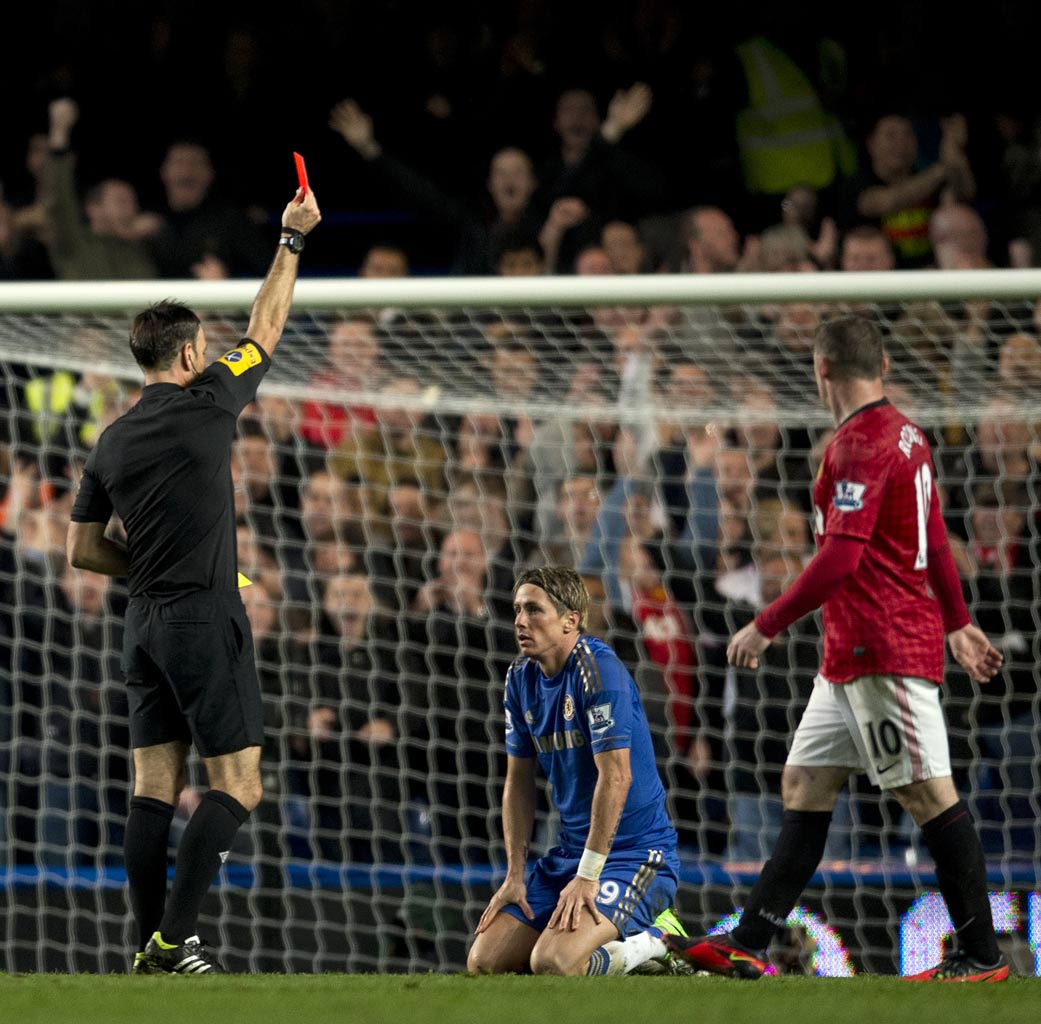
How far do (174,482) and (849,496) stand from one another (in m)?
1.76

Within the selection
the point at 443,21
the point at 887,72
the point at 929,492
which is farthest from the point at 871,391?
the point at 443,21

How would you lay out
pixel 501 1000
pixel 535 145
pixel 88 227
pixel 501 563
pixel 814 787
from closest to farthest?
pixel 501 1000, pixel 814 787, pixel 501 563, pixel 88 227, pixel 535 145

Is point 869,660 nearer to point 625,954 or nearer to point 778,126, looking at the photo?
point 625,954

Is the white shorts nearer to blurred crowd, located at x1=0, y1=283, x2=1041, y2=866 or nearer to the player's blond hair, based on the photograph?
the player's blond hair

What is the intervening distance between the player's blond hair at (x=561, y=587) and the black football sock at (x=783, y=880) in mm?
831

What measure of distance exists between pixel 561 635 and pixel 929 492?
1.09 meters

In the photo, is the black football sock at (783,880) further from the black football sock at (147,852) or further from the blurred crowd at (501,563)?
the blurred crowd at (501,563)

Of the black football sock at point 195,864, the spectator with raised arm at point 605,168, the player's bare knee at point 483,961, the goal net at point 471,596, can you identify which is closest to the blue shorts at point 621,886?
the player's bare knee at point 483,961

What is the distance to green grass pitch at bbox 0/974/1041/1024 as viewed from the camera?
363 cm

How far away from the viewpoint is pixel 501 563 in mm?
7270

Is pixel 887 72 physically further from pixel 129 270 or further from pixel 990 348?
pixel 129 270

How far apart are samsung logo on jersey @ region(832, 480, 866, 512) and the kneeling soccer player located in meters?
0.79

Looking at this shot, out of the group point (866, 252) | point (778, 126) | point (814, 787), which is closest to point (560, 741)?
point (814, 787)

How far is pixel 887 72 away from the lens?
32.0 ft
